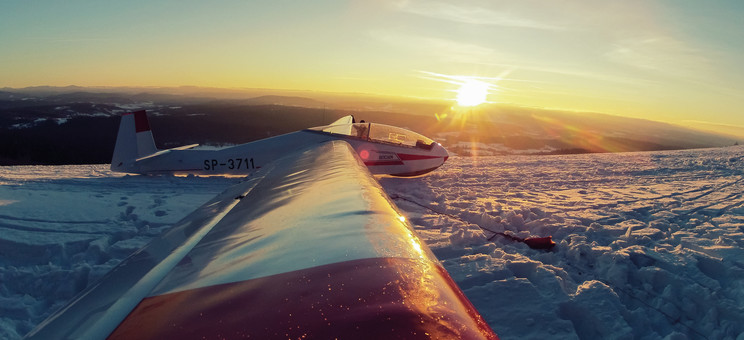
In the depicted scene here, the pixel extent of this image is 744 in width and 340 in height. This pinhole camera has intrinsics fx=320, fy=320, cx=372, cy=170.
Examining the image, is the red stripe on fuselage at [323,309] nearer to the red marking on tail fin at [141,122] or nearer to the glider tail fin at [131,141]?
the glider tail fin at [131,141]

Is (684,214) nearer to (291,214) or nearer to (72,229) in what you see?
(291,214)

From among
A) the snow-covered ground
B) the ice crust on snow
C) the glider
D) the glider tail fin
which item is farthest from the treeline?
the ice crust on snow

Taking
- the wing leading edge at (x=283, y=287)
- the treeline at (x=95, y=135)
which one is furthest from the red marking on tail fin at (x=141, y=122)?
the treeline at (x=95, y=135)

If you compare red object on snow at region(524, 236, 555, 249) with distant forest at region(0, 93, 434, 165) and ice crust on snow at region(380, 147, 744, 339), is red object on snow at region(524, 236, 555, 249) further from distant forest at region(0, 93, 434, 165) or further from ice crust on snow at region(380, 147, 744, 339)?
distant forest at region(0, 93, 434, 165)

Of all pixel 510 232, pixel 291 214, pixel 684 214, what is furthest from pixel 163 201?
pixel 684 214

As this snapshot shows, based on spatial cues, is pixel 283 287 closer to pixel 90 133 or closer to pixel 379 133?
pixel 379 133

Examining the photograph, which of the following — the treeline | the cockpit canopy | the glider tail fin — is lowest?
the treeline
